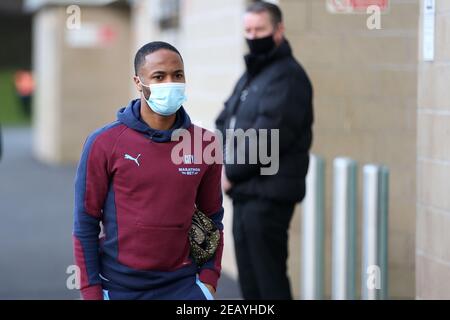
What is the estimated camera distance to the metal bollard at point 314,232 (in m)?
7.26

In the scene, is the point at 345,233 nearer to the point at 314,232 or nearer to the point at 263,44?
the point at 314,232

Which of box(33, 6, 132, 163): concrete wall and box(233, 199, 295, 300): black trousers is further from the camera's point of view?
box(33, 6, 132, 163): concrete wall

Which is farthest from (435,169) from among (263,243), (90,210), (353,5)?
(353,5)

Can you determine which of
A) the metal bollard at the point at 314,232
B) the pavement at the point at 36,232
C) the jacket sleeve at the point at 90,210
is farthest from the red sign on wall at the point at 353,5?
the jacket sleeve at the point at 90,210

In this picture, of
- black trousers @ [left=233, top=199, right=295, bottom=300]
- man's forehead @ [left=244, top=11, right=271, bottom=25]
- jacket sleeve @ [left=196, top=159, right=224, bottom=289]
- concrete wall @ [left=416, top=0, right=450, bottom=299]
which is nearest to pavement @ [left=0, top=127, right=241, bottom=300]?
black trousers @ [left=233, top=199, right=295, bottom=300]

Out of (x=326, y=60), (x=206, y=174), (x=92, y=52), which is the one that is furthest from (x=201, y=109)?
(x=92, y=52)

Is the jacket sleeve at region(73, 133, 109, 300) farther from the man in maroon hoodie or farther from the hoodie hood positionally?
the hoodie hood

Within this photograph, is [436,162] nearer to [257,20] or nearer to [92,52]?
[257,20]

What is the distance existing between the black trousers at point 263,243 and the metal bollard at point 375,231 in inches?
20.9

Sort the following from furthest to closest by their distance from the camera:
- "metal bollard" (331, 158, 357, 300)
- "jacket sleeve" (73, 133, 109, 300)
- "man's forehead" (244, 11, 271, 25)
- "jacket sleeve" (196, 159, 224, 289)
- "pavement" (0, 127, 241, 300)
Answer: "pavement" (0, 127, 241, 300), "metal bollard" (331, 158, 357, 300), "man's forehead" (244, 11, 271, 25), "jacket sleeve" (196, 159, 224, 289), "jacket sleeve" (73, 133, 109, 300)

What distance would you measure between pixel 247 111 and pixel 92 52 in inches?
504

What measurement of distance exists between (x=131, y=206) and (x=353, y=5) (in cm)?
411

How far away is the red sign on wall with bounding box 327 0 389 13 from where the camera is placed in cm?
743

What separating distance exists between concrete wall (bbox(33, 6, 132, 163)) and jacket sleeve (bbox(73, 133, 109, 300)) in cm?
1436
